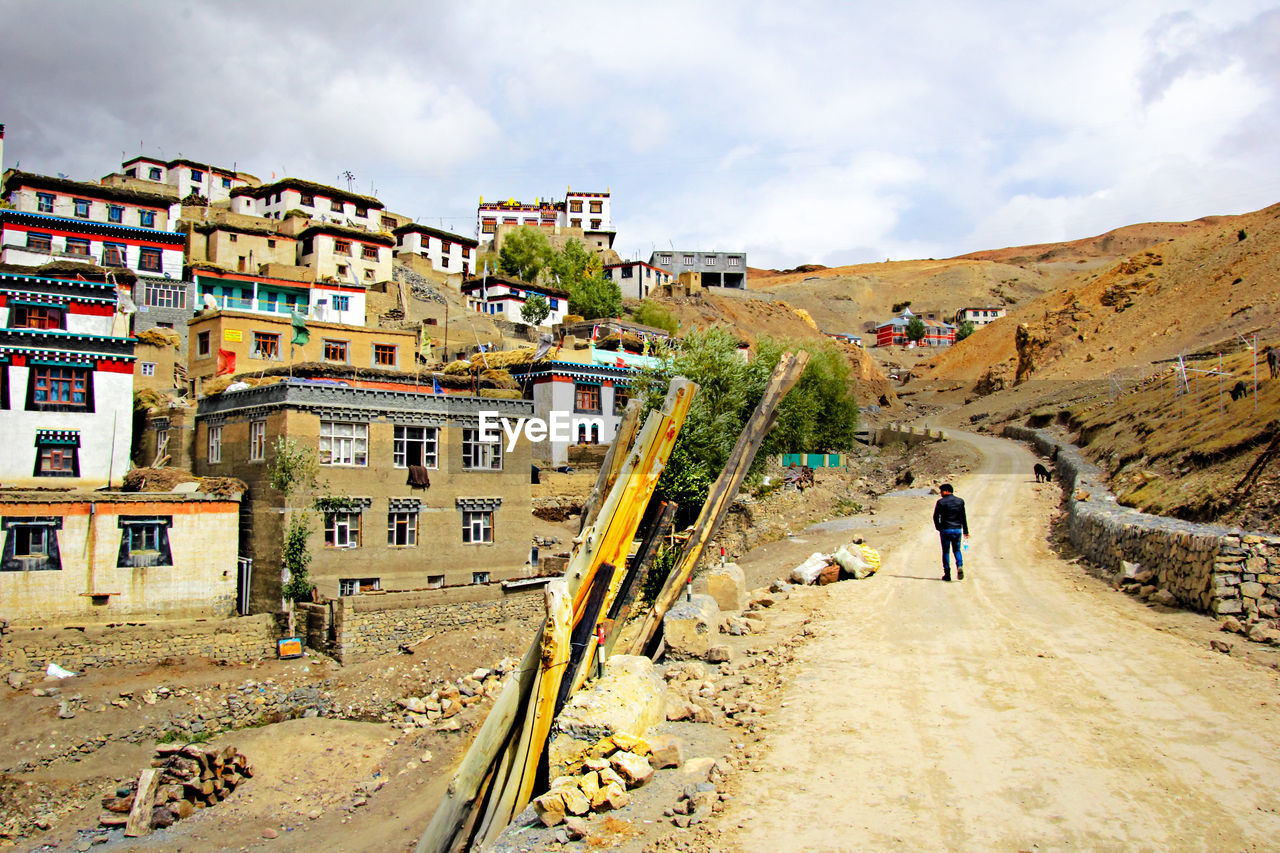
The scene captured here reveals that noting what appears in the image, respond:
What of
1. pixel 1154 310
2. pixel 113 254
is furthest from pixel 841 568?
pixel 1154 310

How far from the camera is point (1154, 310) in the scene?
235 ft

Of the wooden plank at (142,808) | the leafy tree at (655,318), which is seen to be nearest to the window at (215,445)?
the wooden plank at (142,808)

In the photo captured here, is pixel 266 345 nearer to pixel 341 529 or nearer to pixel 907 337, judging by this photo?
pixel 341 529

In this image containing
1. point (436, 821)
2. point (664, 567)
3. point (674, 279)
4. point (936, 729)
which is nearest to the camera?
point (936, 729)

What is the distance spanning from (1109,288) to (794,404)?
48.5m

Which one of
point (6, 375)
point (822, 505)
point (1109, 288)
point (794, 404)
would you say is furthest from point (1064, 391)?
point (6, 375)

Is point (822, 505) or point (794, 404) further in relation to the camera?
point (794, 404)

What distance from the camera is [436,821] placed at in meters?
10.7

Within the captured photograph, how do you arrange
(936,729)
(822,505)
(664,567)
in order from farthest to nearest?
(822,505) < (664,567) < (936,729)

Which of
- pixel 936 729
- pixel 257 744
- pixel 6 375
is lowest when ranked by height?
→ pixel 257 744

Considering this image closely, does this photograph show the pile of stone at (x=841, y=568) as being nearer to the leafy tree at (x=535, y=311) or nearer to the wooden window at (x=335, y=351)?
the wooden window at (x=335, y=351)

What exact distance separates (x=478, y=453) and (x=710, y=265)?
255 ft

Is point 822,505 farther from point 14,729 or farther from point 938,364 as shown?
point 938,364

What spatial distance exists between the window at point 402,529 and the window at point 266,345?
14.7 metres
